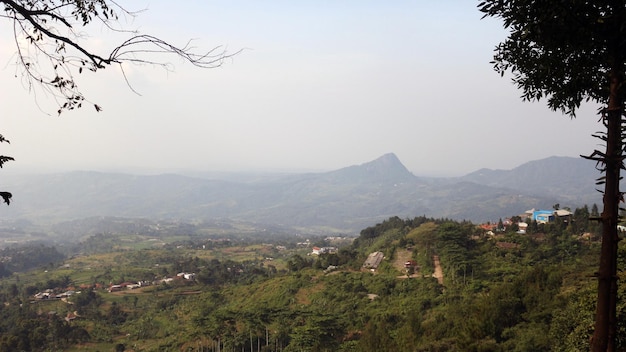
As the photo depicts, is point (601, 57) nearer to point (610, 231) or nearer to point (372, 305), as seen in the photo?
point (610, 231)

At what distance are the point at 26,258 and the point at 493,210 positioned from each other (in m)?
178

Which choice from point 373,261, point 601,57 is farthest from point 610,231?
point 373,261

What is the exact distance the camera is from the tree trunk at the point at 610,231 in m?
3.30

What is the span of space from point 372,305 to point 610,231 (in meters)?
22.2

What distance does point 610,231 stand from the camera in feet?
10.9

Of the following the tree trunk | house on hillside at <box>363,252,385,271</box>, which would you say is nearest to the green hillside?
house on hillside at <box>363,252,385,271</box>

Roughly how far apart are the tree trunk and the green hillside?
7.73 feet

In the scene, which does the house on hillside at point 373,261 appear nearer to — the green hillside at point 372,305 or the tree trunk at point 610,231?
the green hillside at point 372,305

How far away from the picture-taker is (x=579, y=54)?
12.1 ft

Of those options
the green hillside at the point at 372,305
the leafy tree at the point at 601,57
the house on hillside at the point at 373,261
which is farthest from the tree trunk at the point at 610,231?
the house on hillside at the point at 373,261

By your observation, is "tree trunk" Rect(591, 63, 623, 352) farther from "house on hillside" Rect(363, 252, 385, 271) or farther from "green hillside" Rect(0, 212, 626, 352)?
"house on hillside" Rect(363, 252, 385, 271)

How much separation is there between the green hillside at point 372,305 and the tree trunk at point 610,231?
2356 mm

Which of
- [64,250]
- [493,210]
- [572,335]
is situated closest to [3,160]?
[572,335]

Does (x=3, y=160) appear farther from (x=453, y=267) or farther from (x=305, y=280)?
(x=305, y=280)
